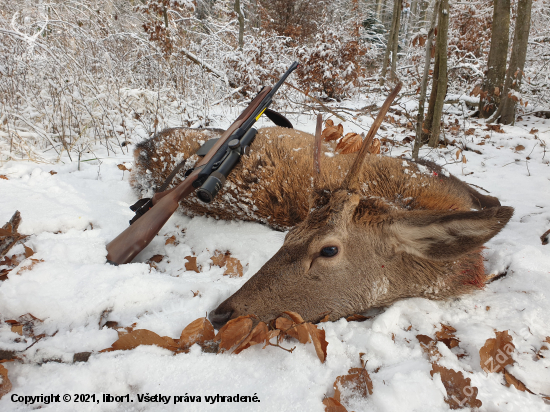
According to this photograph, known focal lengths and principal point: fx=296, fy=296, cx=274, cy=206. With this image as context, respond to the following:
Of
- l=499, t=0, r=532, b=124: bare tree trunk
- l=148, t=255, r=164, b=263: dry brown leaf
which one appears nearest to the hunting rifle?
l=148, t=255, r=164, b=263: dry brown leaf

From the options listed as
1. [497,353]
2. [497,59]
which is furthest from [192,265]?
[497,59]

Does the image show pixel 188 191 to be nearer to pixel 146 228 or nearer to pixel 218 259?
pixel 146 228

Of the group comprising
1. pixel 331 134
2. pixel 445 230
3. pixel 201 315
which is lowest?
pixel 201 315

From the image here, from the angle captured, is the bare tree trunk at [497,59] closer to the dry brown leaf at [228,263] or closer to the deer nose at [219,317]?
the dry brown leaf at [228,263]

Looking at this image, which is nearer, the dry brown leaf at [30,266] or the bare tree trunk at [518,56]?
the dry brown leaf at [30,266]

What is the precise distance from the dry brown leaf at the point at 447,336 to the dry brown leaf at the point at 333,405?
0.83 metres

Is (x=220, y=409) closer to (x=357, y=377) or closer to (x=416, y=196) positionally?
(x=357, y=377)

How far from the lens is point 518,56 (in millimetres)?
7055

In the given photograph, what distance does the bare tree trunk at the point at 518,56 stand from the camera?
6906mm

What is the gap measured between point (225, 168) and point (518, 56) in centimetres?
810

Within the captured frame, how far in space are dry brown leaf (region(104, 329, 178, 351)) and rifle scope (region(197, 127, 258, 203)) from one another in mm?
1291

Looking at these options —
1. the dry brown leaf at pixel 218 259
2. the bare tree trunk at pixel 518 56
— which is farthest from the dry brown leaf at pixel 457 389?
the bare tree trunk at pixel 518 56

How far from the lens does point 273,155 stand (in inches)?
134

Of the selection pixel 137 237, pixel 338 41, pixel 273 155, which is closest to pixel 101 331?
pixel 137 237
